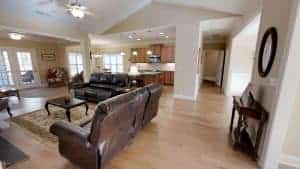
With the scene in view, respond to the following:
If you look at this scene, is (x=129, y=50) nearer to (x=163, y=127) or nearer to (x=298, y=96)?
(x=163, y=127)

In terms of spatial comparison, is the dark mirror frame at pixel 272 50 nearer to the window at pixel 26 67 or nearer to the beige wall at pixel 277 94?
the beige wall at pixel 277 94

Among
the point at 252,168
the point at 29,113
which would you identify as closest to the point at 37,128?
the point at 29,113

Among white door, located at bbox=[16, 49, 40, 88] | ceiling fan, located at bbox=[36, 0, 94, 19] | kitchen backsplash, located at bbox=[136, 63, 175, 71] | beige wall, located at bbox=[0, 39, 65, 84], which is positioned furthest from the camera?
kitchen backsplash, located at bbox=[136, 63, 175, 71]

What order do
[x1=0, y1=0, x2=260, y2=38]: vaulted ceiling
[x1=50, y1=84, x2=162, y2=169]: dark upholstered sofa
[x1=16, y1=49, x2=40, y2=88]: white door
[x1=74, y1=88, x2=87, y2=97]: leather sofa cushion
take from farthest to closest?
[x1=16, y1=49, x2=40, y2=88]: white door < [x1=74, y1=88, x2=87, y2=97]: leather sofa cushion < [x1=0, y1=0, x2=260, y2=38]: vaulted ceiling < [x1=50, y1=84, x2=162, y2=169]: dark upholstered sofa

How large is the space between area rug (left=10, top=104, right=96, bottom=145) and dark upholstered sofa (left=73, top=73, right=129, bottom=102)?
1.67 feet

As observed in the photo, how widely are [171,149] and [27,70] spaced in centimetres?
864

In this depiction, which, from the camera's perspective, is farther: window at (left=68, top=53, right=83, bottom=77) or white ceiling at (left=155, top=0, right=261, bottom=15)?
window at (left=68, top=53, right=83, bottom=77)

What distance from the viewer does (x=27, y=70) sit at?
7164 millimetres

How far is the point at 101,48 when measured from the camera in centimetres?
1116

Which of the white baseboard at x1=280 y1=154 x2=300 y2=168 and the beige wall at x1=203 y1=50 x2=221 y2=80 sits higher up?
the beige wall at x1=203 y1=50 x2=221 y2=80

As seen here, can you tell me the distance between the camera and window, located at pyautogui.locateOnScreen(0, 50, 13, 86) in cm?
634

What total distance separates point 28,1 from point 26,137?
11.8 ft

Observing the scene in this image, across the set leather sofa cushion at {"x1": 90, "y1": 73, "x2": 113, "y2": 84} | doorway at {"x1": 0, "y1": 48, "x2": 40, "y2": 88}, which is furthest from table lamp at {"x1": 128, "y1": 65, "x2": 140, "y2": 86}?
doorway at {"x1": 0, "y1": 48, "x2": 40, "y2": 88}

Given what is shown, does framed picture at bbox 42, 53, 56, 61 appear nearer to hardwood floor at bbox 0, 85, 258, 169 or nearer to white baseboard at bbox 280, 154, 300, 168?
hardwood floor at bbox 0, 85, 258, 169
